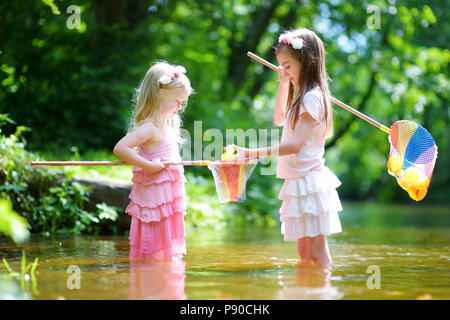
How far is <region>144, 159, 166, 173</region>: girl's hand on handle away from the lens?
393 cm

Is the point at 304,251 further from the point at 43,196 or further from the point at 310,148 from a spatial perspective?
the point at 43,196

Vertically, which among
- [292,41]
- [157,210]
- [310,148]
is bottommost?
[157,210]

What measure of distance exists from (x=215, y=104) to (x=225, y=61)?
5.08 meters

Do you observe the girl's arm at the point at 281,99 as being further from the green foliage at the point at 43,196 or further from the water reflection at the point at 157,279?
the green foliage at the point at 43,196

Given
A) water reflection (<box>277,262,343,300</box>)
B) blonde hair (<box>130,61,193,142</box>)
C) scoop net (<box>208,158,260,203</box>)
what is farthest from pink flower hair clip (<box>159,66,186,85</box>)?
water reflection (<box>277,262,343,300</box>)

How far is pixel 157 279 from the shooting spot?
3.15 m

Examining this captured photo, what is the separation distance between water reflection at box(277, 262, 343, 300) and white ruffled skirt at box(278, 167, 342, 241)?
10.1 inches

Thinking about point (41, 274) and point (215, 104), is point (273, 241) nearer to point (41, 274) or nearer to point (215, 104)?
point (41, 274)

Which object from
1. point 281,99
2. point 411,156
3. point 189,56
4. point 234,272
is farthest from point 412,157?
point 189,56

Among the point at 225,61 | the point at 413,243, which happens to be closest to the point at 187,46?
the point at 225,61

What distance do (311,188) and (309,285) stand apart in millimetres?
923

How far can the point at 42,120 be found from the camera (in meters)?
9.19

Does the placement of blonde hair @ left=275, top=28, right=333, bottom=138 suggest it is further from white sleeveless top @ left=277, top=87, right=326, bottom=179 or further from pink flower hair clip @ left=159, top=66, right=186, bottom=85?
pink flower hair clip @ left=159, top=66, right=186, bottom=85

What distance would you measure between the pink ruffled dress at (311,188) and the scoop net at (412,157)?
69 cm
